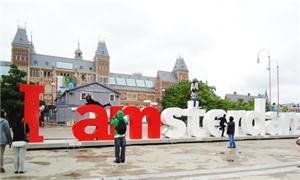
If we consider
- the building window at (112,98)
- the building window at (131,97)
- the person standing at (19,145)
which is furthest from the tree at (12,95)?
the building window at (131,97)

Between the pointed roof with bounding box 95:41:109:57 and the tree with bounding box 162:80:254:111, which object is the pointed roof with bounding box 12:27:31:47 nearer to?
the pointed roof with bounding box 95:41:109:57

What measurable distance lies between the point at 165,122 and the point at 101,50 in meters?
92.3

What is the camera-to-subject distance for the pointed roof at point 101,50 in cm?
10556

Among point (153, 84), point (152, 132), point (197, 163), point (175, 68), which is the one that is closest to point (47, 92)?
point (153, 84)

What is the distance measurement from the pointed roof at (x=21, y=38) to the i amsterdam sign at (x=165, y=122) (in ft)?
277

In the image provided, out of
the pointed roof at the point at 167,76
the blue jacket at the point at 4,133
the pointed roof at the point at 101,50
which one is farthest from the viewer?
the pointed roof at the point at 167,76

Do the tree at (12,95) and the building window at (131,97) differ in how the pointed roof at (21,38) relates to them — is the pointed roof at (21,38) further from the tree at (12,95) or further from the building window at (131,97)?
the tree at (12,95)

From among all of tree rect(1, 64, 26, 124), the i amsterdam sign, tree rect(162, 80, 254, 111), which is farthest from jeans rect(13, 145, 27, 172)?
tree rect(162, 80, 254, 111)

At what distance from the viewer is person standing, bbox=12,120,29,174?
816cm

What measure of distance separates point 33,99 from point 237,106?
68302 mm

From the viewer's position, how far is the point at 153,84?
11450 centimetres

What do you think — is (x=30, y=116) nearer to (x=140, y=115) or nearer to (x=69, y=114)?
(x=140, y=115)

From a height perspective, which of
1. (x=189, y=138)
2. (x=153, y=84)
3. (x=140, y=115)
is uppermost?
(x=153, y=84)

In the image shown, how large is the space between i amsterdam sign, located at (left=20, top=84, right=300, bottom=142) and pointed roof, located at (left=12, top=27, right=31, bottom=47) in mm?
84467
